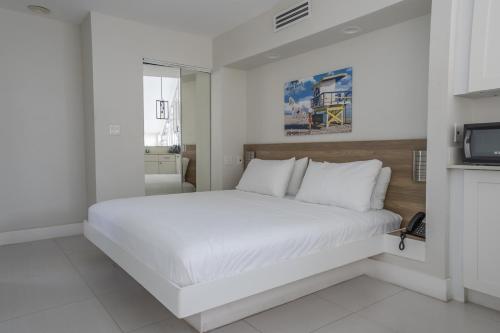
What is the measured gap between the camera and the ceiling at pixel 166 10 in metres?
3.46

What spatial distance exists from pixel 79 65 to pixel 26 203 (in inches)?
69.3

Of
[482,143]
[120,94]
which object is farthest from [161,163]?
[482,143]

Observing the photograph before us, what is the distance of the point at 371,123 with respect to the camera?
3.11 meters

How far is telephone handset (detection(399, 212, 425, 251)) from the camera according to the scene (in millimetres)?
2402

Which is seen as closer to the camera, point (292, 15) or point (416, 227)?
point (416, 227)

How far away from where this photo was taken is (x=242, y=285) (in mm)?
1804

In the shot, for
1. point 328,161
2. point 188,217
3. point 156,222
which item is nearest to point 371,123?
point 328,161

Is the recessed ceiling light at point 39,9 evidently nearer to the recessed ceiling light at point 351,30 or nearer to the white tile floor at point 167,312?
the white tile floor at point 167,312

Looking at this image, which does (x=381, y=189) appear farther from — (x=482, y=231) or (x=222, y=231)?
(x=222, y=231)

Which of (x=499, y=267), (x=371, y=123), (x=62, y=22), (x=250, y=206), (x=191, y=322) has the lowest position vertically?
(x=191, y=322)

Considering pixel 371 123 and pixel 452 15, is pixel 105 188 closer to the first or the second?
pixel 371 123

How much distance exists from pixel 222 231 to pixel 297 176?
1.77 metres

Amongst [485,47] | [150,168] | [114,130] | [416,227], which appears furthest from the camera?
[150,168]

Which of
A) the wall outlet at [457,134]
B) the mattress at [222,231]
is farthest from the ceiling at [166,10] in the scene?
the wall outlet at [457,134]
